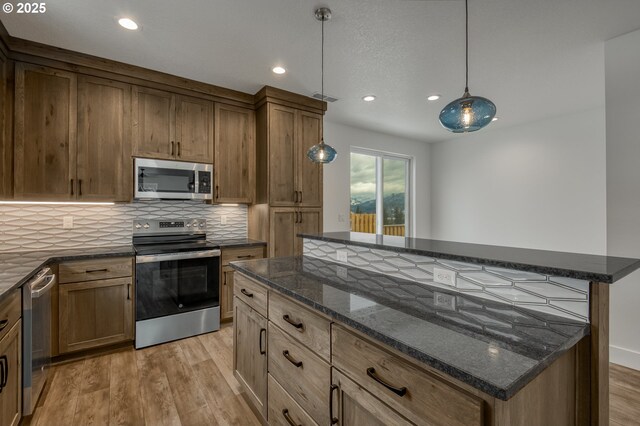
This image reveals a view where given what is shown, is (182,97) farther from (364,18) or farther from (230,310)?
(230,310)

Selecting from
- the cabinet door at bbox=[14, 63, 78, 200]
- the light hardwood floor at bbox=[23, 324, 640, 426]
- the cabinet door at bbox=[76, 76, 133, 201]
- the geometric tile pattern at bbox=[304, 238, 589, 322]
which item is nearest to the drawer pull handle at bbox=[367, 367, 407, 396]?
the geometric tile pattern at bbox=[304, 238, 589, 322]

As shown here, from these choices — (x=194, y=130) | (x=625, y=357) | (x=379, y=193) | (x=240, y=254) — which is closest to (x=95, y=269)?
(x=240, y=254)

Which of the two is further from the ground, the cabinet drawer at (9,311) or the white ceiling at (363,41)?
the white ceiling at (363,41)

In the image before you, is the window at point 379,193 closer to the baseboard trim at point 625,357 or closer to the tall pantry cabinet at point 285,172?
the tall pantry cabinet at point 285,172

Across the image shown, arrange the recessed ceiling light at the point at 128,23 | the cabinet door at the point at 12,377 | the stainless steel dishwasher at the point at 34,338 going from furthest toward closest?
the recessed ceiling light at the point at 128,23 < the stainless steel dishwasher at the point at 34,338 < the cabinet door at the point at 12,377

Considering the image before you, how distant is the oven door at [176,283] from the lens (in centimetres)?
278

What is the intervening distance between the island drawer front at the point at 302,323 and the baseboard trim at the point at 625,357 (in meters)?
2.98

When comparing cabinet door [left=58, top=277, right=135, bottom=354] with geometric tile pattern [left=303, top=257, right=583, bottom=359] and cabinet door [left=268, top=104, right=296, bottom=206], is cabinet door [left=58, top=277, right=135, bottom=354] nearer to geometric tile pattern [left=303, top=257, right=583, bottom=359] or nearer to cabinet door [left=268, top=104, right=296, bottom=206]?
cabinet door [left=268, top=104, right=296, bottom=206]

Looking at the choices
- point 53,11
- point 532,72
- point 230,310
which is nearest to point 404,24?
point 532,72

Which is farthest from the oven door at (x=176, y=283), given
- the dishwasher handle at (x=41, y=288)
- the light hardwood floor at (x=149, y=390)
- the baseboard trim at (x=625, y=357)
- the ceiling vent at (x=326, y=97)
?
the baseboard trim at (x=625, y=357)

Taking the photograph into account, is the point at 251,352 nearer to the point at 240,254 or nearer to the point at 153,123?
the point at 240,254

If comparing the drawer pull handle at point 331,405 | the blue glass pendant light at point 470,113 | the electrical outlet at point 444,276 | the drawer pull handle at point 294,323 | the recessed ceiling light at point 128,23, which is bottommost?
the drawer pull handle at point 331,405

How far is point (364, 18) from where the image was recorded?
7.15 feet

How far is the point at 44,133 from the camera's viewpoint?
2.58 metres
